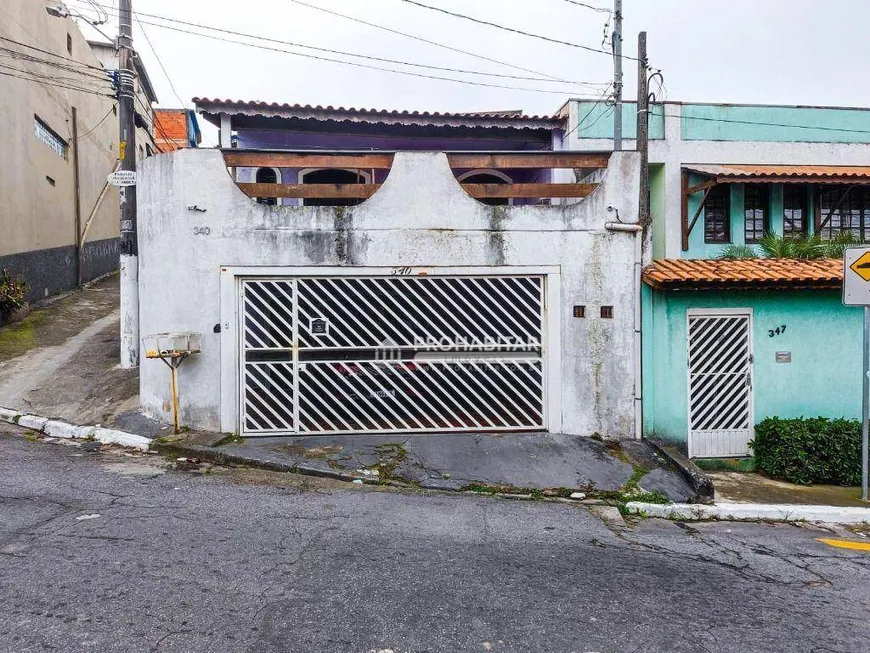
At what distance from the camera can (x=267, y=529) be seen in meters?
4.75

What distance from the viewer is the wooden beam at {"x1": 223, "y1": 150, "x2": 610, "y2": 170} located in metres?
7.58

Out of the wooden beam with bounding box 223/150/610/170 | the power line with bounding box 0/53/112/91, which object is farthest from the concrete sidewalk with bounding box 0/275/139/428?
the power line with bounding box 0/53/112/91

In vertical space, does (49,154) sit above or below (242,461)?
above

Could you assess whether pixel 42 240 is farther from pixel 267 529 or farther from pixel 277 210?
pixel 267 529

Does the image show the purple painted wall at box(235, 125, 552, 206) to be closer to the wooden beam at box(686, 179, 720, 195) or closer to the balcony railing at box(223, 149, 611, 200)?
the wooden beam at box(686, 179, 720, 195)

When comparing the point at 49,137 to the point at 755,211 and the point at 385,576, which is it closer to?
the point at 385,576

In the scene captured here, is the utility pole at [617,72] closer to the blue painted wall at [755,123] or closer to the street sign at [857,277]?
the blue painted wall at [755,123]

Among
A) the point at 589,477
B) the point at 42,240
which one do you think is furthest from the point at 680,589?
the point at 42,240

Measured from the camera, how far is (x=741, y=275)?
26.1ft

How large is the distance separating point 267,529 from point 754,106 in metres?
14.4

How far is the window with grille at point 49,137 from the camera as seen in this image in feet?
46.8

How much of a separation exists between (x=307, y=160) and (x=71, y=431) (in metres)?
4.63

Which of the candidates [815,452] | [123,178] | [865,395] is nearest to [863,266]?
[865,395]

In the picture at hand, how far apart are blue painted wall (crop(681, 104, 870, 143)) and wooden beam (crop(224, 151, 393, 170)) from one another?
9.35 meters
